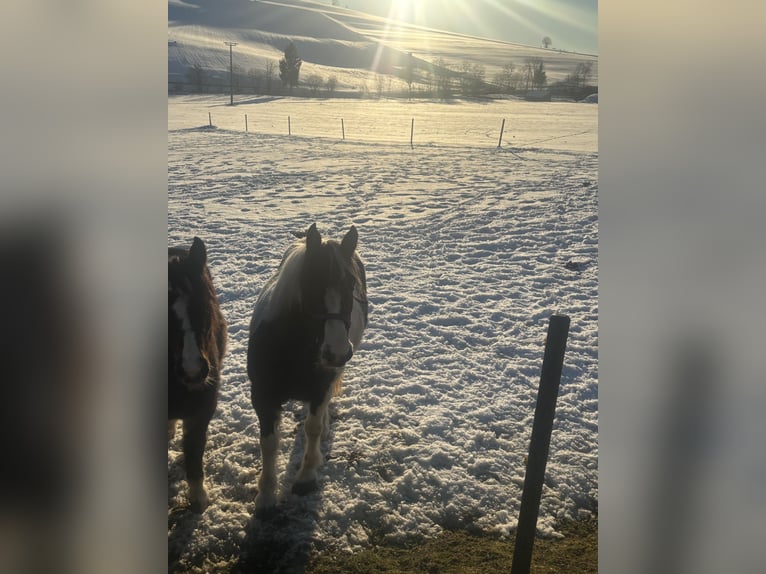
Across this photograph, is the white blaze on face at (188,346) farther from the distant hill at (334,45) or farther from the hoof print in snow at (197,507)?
the distant hill at (334,45)

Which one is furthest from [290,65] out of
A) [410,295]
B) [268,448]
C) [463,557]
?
[463,557]

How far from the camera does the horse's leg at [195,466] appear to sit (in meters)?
1.64

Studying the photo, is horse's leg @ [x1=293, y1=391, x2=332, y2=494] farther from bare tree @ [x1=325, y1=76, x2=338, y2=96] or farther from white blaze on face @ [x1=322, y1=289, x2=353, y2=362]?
bare tree @ [x1=325, y1=76, x2=338, y2=96]

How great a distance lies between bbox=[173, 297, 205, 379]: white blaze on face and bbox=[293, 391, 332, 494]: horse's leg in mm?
661

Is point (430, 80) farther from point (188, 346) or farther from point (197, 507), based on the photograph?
point (197, 507)

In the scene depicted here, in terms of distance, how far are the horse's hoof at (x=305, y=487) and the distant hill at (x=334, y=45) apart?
4.95 feet

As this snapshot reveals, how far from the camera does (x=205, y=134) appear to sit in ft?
6.01

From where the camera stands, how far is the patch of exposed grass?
1620mm

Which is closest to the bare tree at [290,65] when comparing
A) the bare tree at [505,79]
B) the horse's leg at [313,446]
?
the bare tree at [505,79]

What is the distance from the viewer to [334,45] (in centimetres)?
174
